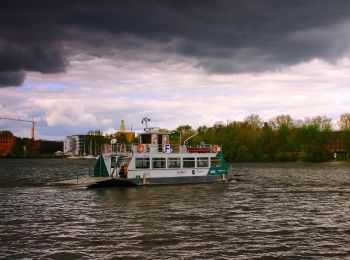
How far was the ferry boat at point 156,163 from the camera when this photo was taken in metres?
62.8

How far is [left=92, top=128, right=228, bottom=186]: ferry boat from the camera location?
62750mm

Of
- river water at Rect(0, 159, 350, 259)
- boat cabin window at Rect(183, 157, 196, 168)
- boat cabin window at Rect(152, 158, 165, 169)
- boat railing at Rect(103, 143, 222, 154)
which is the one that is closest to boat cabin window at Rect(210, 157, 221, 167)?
boat railing at Rect(103, 143, 222, 154)

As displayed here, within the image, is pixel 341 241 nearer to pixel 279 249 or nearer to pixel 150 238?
pixel 279 249

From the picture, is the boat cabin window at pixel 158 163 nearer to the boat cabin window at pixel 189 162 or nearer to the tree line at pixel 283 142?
the boat cabin window at pixel 189 162

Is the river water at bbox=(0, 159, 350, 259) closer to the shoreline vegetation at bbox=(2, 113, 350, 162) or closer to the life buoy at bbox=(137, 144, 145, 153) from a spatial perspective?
the life buoy at bbox=(137, 144, 145, 153)

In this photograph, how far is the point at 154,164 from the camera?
210 ft

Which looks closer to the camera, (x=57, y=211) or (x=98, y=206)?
(x=57, y=211)

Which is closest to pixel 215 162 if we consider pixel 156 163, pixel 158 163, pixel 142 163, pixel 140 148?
pixel 158 163

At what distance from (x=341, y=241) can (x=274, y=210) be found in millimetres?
13416

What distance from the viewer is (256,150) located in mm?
191875

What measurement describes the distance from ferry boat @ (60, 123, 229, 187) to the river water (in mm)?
7260

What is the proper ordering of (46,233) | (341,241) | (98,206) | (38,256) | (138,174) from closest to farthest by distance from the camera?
(38,256)
(341,241)
(46,233)
(98,206)
(138,174)

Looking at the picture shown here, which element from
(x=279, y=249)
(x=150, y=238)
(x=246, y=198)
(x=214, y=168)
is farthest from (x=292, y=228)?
(x=214, y=168)

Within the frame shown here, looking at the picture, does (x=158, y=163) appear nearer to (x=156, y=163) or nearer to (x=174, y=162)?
(x=156, y=163)
